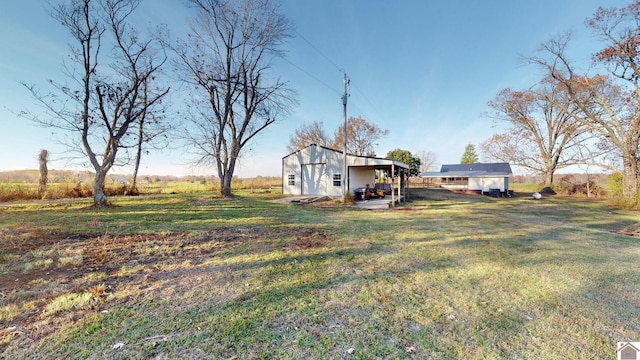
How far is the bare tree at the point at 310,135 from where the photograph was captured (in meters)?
35.1

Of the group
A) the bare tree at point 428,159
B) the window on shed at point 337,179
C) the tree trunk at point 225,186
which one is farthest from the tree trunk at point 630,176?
the bare tree at point 428,159

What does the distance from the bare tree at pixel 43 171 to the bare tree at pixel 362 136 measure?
28.4 meters

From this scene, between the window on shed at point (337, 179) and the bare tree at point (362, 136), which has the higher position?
the bare tree at point (362, 136)

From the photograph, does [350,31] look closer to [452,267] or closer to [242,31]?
[242,31]

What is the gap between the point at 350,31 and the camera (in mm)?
13320

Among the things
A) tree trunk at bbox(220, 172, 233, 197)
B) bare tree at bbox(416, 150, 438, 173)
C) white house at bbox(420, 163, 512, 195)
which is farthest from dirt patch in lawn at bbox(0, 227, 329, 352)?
bare tree at bbox(416, 150, 438, 173)

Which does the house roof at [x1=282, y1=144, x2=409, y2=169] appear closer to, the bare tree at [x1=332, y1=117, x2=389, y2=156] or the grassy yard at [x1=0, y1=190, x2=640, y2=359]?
the grassy yard at [x1=0, y1=190, x2=640, y2=359]

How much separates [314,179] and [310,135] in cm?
1921

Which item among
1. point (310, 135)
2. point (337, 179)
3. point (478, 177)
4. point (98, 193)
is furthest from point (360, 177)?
point (310, 135)

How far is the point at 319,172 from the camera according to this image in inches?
671

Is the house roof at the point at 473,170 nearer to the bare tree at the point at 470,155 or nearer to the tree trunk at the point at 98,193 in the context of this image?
the bare tree at the point at 470,155

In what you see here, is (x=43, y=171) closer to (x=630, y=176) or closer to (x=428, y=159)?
(x=630, y=176)

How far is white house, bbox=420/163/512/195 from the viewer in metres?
23.0

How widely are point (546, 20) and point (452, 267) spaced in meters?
14.0
